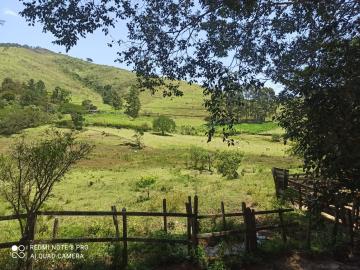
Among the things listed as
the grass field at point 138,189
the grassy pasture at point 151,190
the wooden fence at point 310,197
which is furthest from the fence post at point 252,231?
the grassy pasture at point 151,190

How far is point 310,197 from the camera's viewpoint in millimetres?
12391

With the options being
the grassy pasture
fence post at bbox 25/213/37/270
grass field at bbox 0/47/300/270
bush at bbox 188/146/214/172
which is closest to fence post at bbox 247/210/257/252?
grass field at bbox 0/47/300/270

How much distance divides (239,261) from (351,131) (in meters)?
5.36

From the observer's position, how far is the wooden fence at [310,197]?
12336 mm

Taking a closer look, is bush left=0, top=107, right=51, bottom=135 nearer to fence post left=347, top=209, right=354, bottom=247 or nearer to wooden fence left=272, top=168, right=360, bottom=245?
wooden fence left=272, top=168, right=360, bottom=245

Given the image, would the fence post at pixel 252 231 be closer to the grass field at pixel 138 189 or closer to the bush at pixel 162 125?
the grass field at pixel 138 189

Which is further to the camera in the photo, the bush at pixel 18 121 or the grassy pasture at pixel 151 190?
the bush at pixel 18 121

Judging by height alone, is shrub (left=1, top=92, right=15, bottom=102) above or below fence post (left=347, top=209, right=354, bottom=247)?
above

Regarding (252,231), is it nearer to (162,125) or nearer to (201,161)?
(201,161)

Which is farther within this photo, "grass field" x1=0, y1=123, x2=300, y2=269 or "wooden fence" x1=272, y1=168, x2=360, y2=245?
"grass field" x1=0, y1=123, x2=300, y2=269

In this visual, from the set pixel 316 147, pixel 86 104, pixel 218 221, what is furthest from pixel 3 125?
pixel 316 147

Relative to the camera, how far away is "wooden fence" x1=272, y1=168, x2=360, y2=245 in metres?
12.3

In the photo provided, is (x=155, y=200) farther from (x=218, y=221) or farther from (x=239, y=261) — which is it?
(x=239, y=261)

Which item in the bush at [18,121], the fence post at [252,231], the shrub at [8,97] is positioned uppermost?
the shrub at [8,97]
